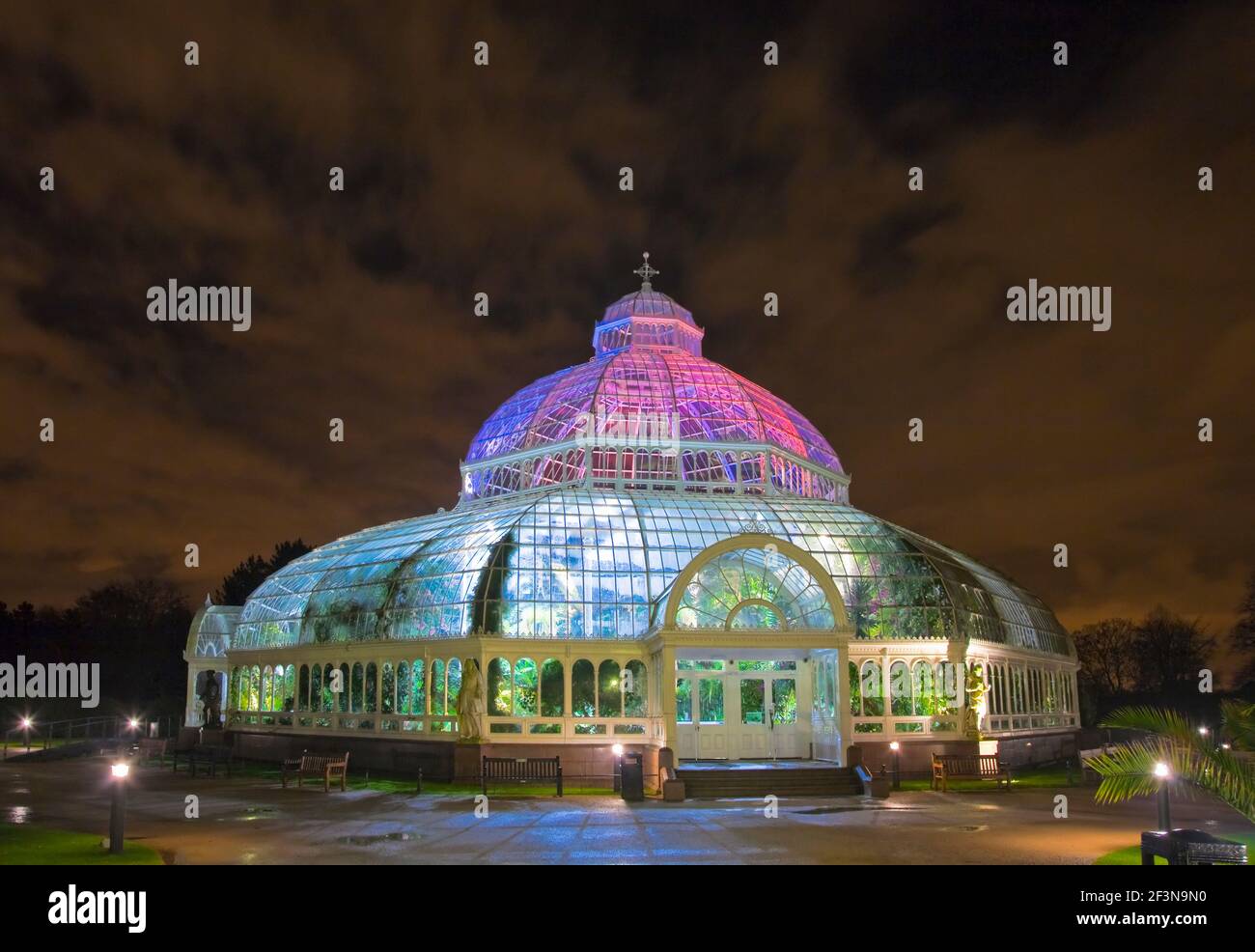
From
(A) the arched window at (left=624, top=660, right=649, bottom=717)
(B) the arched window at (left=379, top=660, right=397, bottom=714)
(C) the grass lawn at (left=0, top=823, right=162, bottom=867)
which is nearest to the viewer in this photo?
(C) the grass lawn at (left=0, top=823, right=162, bottom=867)

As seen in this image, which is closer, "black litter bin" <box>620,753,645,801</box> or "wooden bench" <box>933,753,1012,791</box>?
"black litter bin" <box>620,753,645,801</box>

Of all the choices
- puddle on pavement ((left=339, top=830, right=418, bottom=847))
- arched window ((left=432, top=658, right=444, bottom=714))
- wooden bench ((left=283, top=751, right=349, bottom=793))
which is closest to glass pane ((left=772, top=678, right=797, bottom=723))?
arched window ((left=432, top=658, right=444, bottom=714))

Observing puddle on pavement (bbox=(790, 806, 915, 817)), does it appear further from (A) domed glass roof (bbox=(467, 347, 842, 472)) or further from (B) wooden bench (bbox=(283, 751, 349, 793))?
(A) domed glass roof (bbox=(467, 347, 842, 472))

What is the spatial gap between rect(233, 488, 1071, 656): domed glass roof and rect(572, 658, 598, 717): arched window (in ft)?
3.18

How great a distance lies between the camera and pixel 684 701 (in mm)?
34688

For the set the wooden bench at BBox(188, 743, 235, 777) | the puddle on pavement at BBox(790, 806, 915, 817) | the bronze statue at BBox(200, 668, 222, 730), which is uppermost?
the bronze statue at BBox(200, 668, 222, 730)

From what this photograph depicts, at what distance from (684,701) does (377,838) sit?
14.5 metres

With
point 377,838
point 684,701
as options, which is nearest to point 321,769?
point 684,701

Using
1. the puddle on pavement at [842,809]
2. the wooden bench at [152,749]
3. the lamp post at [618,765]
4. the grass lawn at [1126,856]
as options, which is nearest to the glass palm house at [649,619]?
the lamp post at [618,765]

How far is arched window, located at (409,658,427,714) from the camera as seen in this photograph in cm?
3506

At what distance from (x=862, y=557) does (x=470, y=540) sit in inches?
523

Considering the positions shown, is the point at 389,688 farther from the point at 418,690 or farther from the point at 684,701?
the point at 684,701
